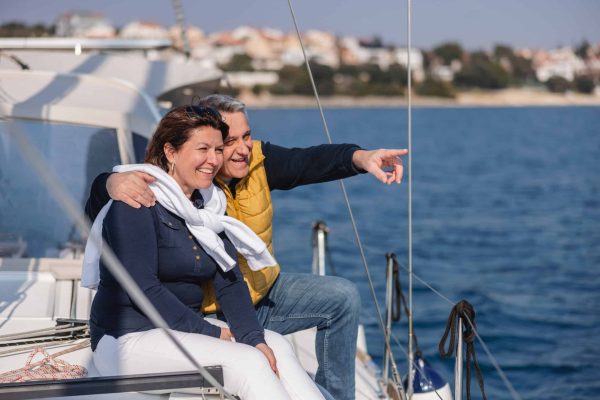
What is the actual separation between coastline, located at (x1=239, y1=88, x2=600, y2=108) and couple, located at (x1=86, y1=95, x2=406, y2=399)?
87554mm

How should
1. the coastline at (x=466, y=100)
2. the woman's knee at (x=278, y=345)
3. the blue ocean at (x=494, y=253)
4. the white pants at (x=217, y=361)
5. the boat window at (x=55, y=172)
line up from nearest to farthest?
the white pants at (x=217, y=361)
the woman's knee at (x=278, y=345)
the boat window at (x=55, y=172)
the blue ocean at (x=494, y=253)
the coastline at (x=466, y=100)

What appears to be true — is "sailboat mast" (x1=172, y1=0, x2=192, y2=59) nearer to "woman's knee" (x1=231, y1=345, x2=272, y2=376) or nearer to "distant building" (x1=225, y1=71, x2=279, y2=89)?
"woman's knee" (x1=231, y1=345, x2=272, y2=376)

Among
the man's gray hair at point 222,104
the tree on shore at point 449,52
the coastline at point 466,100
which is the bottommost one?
the man's gray hair at point 222,104

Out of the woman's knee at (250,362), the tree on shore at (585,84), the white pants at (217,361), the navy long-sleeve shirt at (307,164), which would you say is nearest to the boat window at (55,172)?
the navy long-sleeve shirt at (307,164)

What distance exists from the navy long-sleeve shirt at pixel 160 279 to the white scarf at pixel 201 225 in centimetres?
5

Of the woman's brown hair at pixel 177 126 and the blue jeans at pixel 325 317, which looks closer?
the woman's brown hair at pixel 177 126

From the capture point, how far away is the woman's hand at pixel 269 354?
2.94 meters

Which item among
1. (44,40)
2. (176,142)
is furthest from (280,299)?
(44,40)

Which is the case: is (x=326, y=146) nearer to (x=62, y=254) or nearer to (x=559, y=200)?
(x=62, y=254)

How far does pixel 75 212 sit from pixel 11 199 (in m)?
2.77

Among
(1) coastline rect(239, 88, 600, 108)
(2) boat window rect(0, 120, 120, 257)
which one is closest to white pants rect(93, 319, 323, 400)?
(2) boat window rect(0, 120, 120, 257)

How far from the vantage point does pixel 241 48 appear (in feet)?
386

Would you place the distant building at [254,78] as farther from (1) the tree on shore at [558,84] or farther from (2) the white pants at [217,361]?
(2) the white pants at [217,361]

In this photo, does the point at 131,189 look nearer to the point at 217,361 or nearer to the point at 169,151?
the point at 169,151
